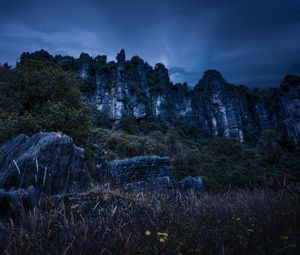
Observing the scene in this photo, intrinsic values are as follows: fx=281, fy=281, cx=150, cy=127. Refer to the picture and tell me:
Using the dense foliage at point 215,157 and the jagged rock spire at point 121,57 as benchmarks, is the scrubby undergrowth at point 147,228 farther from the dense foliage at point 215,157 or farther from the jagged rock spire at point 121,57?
the jagged rock spire at point 121,57

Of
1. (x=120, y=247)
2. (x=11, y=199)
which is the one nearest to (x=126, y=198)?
(x=11, y=199)

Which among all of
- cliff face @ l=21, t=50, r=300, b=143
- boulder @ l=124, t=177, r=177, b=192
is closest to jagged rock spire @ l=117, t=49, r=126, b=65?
cliff face @ l=21, t=50, r=300, b=143

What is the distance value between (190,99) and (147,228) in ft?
423

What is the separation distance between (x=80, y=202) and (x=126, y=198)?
824 millimetres

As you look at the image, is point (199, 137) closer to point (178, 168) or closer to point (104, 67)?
point (104, 67)

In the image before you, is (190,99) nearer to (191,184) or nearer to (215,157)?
(215,157)

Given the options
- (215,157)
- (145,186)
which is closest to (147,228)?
(145,186)

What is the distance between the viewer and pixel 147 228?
3.79 m

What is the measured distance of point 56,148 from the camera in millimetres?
9789

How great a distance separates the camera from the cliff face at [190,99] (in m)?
99.4

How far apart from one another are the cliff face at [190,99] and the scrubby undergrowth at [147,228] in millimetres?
85547

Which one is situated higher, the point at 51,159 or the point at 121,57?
the point at 121,57

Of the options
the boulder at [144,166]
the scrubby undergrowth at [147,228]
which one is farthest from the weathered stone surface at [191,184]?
the scrubby undergrowth at [147,228]

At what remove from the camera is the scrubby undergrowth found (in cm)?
263
